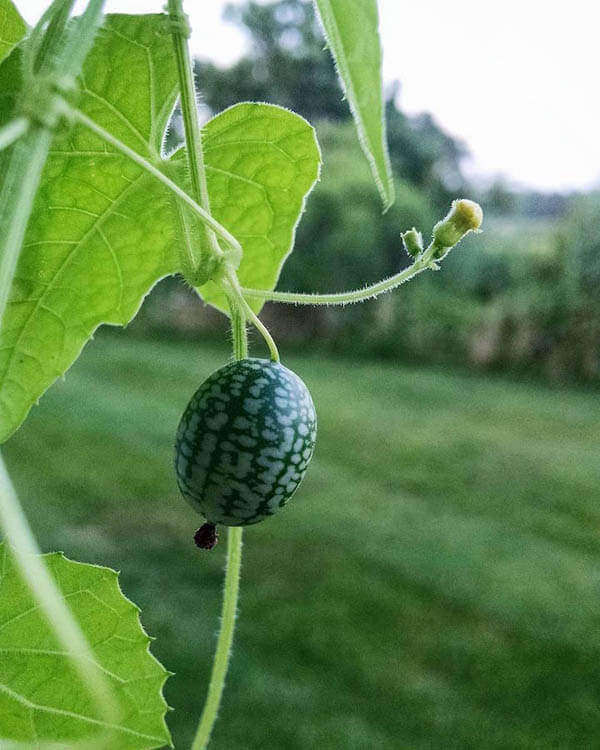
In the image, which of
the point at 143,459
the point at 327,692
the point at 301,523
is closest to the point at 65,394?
the point at 143,459

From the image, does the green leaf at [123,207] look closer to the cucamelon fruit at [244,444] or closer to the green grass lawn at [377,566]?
the cucamelon fruit at [244,444]

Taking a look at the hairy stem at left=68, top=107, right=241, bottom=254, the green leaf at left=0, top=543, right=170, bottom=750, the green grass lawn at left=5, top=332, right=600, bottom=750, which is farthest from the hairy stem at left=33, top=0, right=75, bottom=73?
the green grass lawn at left=5, top=332, right=600, bottom=750

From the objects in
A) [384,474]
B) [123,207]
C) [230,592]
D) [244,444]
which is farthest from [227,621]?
[384,474]

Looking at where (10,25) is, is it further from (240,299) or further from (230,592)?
(230,592)

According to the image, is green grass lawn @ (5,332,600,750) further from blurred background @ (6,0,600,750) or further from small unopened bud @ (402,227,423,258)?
small unopened bud @ (402,227,423,258)

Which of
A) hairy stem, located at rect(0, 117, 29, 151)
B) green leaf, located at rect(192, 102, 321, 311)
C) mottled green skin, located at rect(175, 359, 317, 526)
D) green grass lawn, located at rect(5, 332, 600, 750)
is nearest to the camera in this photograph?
hairy stem, located at rect(0, 117, 29, 151)
